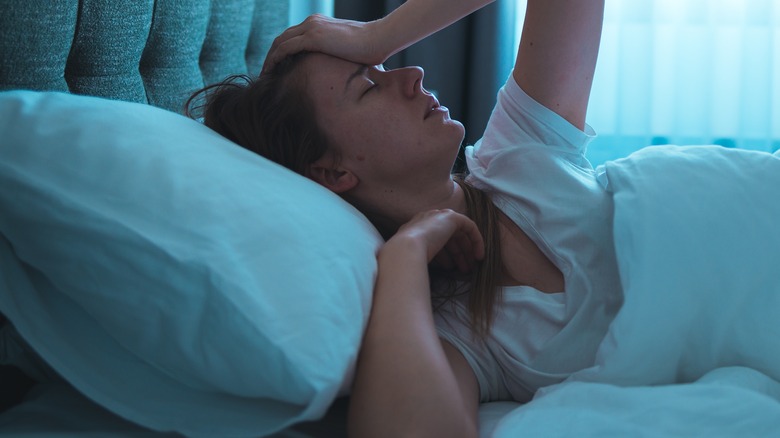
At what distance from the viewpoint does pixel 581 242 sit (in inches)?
41.5

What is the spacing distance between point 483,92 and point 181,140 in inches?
72.6

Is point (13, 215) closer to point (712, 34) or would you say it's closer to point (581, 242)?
point (581, 242)

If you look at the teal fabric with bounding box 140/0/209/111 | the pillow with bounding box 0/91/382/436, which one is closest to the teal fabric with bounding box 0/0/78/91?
the pillow with bounding box 0/91/382/436

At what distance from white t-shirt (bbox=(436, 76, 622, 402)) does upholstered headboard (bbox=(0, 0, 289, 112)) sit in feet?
2.00

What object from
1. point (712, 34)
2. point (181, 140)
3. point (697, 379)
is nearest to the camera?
point (181, 140)

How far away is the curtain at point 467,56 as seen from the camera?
2.54 metres

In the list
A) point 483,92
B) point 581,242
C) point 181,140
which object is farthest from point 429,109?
point 483,92

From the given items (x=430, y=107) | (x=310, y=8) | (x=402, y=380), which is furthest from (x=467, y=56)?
(x=402, y=380)

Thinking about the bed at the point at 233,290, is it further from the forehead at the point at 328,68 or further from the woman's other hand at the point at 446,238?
the forehead at the point at 328,68

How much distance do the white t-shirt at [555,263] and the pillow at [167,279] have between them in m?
0.30

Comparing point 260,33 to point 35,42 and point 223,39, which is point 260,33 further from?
point 35,42

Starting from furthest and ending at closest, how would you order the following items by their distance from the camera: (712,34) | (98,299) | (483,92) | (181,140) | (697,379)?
(712,34)
(483,92)
(697,379)
(181,140)
(98,299)

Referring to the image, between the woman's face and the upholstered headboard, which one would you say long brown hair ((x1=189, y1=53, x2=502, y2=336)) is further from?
the upholstered headboard

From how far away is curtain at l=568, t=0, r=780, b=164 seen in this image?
275 cm
